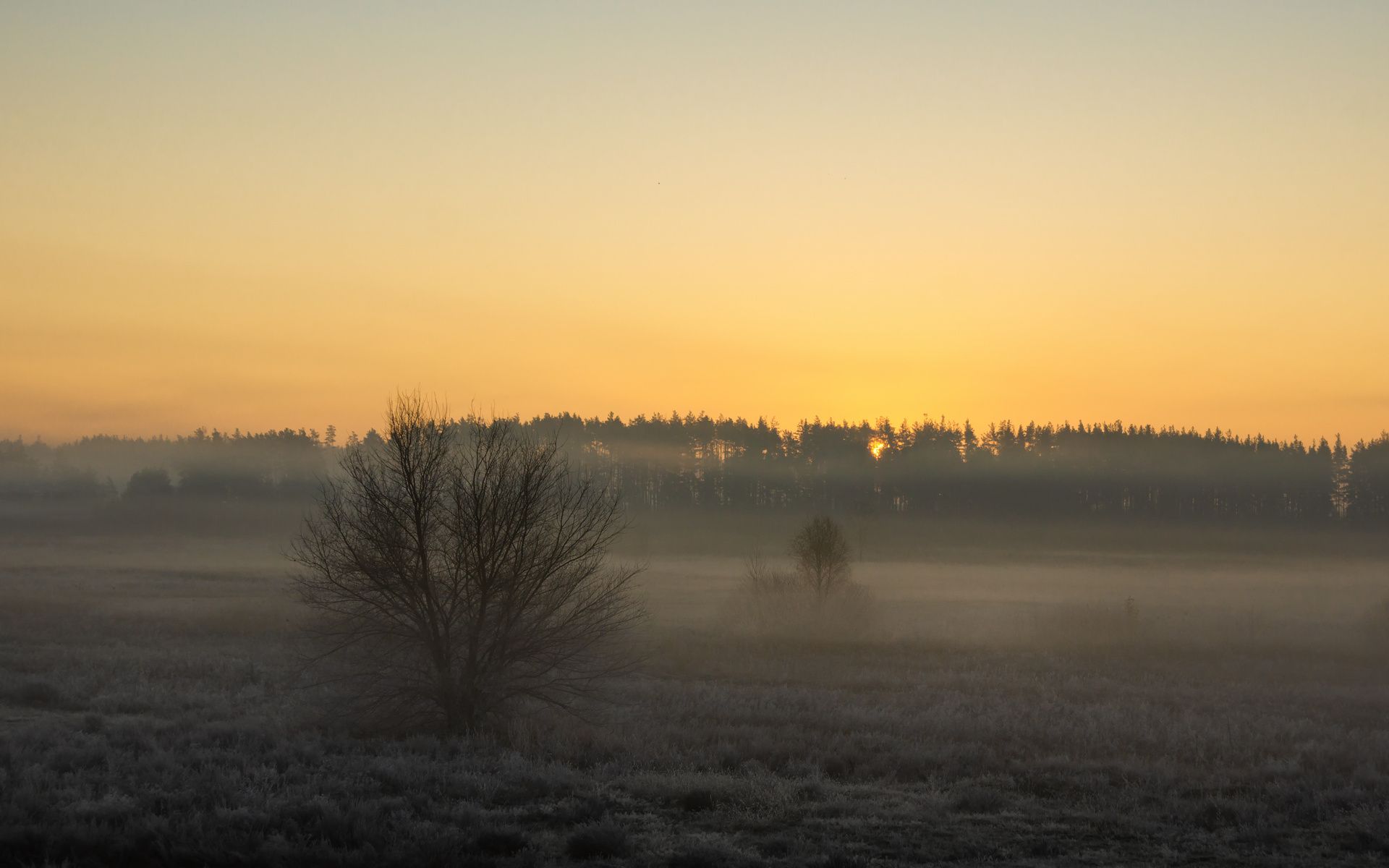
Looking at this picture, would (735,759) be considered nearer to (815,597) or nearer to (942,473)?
(815,597)

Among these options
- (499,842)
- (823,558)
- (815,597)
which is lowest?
(815,597)

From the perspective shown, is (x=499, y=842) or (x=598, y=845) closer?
(x=598, y=845)

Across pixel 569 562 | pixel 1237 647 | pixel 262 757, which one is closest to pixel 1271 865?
pixel 569 562

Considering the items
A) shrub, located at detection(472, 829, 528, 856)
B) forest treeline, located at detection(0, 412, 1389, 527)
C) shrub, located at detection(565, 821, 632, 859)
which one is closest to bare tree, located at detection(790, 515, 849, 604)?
shrub, located at detection(565, 821, 632, 859)

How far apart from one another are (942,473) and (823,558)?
7801 cm

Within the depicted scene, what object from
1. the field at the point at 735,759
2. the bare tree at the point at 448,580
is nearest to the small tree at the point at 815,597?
the field at the point at 735,759

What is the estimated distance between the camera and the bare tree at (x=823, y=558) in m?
44.5

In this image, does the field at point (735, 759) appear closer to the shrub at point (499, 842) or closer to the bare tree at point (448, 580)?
the shrub at point (499, 842)

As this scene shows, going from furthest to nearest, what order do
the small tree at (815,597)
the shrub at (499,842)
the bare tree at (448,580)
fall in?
1. the small tree at (815,597)
2. the bare tree at (448,580)
3. the shrub at (499,842)

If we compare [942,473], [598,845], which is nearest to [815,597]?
[598,845]

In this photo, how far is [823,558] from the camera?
44.7m

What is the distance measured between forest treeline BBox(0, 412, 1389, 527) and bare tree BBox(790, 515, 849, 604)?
64.3 metres

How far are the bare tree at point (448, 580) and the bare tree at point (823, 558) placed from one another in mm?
26331

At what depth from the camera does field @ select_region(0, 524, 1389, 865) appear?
11.3 meters
